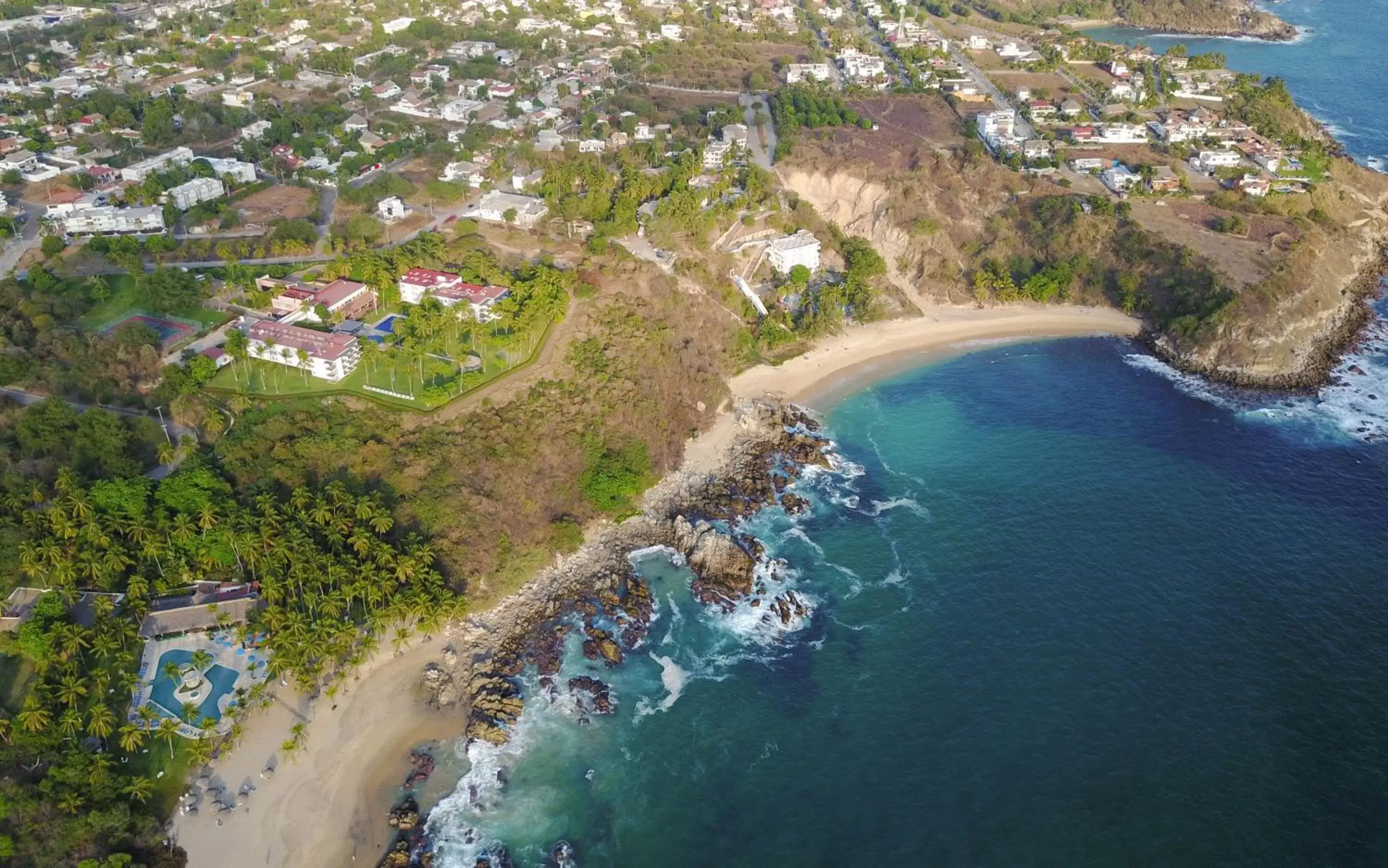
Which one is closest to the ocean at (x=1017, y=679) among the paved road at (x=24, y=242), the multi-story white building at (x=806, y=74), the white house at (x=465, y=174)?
the white house at (x=465, y=174)

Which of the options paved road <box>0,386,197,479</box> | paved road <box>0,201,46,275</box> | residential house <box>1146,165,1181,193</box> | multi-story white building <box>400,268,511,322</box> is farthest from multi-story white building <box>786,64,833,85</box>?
paved road <box>0,386,197,479</box>

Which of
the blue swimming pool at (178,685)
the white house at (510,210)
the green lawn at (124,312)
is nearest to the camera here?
the blue swimming pool at (178,685)

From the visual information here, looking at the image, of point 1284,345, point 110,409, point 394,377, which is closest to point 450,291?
point 394,377

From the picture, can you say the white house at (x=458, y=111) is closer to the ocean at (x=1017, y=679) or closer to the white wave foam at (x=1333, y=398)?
the ocean at (x=1017, y=679)

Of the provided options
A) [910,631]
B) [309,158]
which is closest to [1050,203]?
[910,631]

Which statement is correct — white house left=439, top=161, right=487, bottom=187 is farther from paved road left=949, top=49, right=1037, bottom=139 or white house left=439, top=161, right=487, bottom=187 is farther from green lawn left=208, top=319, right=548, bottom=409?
paved road left=949, top=49, right=1037, bottom=139
